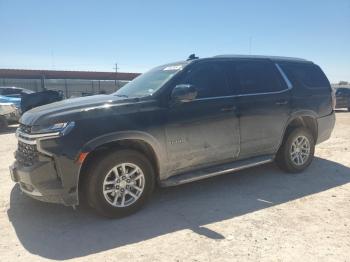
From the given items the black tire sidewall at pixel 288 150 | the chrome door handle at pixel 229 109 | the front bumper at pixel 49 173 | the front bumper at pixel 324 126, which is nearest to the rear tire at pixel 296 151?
the black tire sidewall at pixel 288 150

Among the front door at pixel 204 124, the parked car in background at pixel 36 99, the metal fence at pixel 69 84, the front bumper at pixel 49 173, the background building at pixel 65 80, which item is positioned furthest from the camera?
the background building at pixel 65 80

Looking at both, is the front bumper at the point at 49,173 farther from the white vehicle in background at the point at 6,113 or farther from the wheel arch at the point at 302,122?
the white vehicle in background at the point at 6,113

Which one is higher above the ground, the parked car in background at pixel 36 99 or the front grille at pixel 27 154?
the parked car in background at pixel 36 99

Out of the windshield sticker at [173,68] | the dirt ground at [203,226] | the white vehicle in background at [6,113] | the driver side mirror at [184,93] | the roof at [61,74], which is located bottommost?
the dirt ground at [203,226]

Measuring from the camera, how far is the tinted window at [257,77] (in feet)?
18.1

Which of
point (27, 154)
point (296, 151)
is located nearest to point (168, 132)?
point (27, 154)

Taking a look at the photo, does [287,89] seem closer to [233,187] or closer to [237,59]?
[237,59]

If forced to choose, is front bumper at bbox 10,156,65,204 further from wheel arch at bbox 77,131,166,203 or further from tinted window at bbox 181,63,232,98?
tinted window at bbox 181,63,232,98

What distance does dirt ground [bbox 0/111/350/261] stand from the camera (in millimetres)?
3520

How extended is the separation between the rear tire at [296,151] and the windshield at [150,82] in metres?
2.36

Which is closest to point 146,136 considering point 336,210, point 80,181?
point 80,181

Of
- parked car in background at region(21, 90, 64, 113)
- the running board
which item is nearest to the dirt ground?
the running board

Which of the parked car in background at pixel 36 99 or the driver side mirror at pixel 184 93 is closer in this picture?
the driver side mirror at pixel 184 93

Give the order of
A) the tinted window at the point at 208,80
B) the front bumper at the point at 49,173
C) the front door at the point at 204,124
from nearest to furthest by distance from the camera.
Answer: the front bumper at the point at 49,173 < the front door at the point at 204,124 < the tinted window at the point at 208,80
